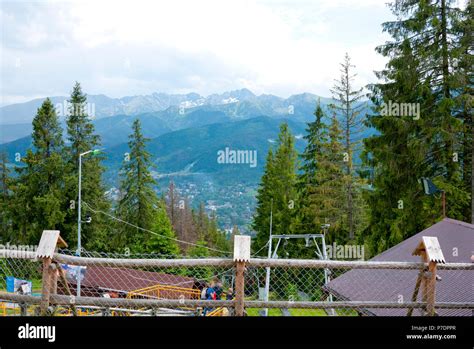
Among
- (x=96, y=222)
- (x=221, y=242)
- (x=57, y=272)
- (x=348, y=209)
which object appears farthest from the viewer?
(x=221, y=242)

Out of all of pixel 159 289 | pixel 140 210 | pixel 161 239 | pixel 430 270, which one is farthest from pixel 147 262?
pixel 140 210

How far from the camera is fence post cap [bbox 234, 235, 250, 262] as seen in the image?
18.0 feet

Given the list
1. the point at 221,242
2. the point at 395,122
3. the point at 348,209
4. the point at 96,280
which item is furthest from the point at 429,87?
the point at 221,242

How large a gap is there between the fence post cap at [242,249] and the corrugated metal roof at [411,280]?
2.71 meters

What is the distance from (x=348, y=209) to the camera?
3138 centimetres

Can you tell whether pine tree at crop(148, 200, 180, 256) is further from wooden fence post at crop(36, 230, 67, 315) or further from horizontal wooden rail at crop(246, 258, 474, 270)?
horizontal wooden rail at crop(246, 258, 474, 270)

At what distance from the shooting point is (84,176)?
36.6 metres

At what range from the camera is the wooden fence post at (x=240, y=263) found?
550 cm

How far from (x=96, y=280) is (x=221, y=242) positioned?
153ft

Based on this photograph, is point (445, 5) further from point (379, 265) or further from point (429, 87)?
point (379, 265)

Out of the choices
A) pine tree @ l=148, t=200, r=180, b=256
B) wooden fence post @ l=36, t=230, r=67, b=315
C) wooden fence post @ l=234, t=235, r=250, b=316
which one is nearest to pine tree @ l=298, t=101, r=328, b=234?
pine tree @ l=148, t=200, r=180, b=256

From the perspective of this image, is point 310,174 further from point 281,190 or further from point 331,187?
point 331,187

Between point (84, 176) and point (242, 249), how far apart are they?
33205 millimetres

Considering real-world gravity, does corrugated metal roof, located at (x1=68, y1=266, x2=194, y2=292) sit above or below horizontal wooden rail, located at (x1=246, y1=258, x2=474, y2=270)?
below
